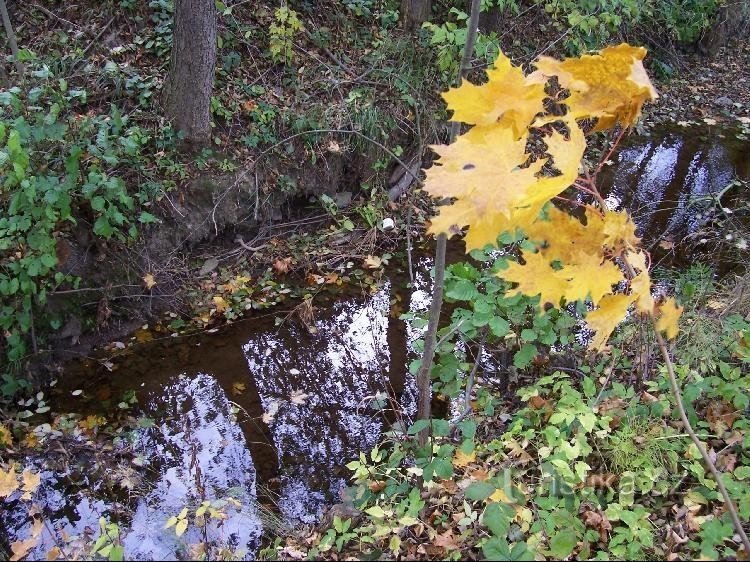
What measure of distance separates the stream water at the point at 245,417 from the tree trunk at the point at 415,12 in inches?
124

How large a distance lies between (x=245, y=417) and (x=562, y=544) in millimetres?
2437

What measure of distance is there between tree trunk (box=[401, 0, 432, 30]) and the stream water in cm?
314

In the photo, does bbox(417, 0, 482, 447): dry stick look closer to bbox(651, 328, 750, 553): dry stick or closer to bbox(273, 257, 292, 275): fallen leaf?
bbox(651, 328, 750, 553): dry stick

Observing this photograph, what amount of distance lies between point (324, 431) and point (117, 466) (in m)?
1.35

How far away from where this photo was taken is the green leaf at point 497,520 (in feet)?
6.24

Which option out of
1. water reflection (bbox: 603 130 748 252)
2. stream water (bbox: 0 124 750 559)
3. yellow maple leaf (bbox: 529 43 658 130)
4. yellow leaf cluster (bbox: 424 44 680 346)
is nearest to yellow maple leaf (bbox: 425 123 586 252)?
yellow leaf cluster (bbox: 424 44 680 346)

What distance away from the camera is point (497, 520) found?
6.34ft

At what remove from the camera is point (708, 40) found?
986cm

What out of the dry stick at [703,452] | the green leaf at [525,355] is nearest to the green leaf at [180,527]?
the green leaf at [525,355]

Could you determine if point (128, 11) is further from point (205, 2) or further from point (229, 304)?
point (229, 304)

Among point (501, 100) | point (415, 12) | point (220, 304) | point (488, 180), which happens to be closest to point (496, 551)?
point (488, 180)

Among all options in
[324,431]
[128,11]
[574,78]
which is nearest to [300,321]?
[324,431]

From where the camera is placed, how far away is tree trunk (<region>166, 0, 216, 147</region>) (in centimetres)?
462

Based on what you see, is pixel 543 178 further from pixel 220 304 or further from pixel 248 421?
pixel 220 304
